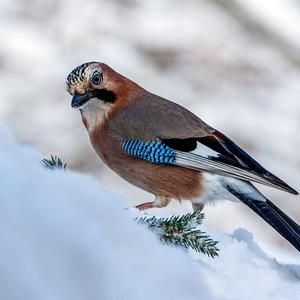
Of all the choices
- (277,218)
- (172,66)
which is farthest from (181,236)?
(172,66)

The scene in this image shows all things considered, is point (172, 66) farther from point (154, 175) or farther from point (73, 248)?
point (73, 248)

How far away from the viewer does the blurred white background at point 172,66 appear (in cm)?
534

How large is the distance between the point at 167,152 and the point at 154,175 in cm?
7

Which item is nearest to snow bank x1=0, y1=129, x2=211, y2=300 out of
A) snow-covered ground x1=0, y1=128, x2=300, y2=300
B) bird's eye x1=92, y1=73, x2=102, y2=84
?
snow-covered ground x1=0, y1=128, x2=300, y2=300

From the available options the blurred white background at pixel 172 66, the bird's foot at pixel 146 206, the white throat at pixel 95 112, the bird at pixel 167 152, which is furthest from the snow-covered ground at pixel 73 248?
the blurred white background at pixel 172 66

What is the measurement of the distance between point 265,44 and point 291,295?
4894mm

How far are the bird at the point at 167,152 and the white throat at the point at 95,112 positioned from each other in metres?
0.02

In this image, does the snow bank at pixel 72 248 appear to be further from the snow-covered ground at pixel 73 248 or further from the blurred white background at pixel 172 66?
the blurred white background at pixel 172 66

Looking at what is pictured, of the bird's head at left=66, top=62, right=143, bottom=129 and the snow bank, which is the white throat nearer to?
the bird's head at left=66, top=62, right=143, bottom=129

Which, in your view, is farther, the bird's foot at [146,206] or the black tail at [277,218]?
the bird's foot at [146,206]

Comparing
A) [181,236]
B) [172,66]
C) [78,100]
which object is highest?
[172,66]

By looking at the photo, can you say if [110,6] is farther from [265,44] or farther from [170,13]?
[265,44]

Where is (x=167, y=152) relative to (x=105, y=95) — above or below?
below

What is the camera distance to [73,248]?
3.15 ft
